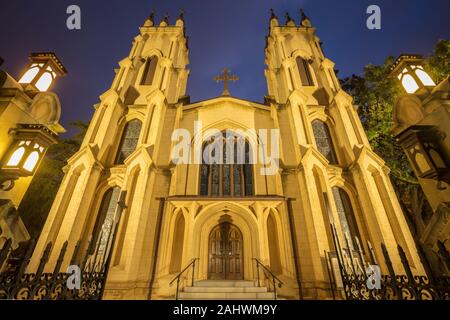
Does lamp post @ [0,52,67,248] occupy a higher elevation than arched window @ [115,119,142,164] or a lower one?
lower

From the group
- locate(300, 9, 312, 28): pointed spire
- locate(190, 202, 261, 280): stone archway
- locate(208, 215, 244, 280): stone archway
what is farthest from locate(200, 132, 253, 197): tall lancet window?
locate(300, 9, 312, 28): pointed spire

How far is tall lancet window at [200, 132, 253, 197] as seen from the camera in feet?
37.9

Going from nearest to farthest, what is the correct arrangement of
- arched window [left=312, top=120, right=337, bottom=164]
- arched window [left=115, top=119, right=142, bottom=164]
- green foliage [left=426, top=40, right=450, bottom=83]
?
1. green foliage [left=426, top=40, right=450, bottom=83]
2. arched window [left=115, top=119, right=142, bottom=164]
3. arched window [left=312, top=120, right=337, bottom=164]

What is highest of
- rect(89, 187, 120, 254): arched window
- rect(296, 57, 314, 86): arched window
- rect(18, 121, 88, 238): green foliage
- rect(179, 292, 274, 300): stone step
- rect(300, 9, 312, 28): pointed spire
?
rect(300, 9, 312, 28): pointed spire

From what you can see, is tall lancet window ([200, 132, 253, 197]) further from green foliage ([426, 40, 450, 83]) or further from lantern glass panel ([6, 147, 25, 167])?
green foliage ([426, 40, 450, 83])

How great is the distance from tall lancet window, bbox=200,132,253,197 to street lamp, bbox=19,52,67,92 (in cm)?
782

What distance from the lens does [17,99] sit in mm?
4434

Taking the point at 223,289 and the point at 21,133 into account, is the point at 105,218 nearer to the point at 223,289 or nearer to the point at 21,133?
the point at 223,289

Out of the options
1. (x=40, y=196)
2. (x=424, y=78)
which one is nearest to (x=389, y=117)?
(x=424, y=78)

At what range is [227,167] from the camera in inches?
489

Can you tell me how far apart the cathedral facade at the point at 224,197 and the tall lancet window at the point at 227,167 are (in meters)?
0.08

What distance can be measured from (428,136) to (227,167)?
900cm
